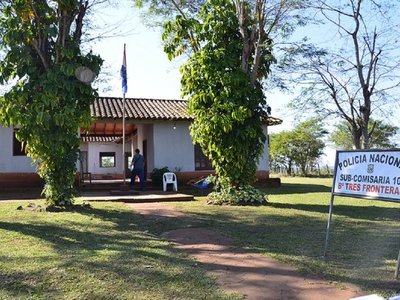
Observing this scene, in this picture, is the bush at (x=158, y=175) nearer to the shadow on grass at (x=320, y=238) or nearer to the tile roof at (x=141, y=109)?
the tile roof at (x=141, y=109)

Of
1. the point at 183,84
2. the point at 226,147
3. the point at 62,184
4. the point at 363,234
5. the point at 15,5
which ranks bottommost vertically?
the point at 363,234

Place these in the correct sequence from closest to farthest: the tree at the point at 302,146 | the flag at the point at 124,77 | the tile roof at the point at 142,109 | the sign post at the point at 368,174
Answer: the sign post at the point at 368,174, the flag at the point at 124,77, the tile roof at the point at 142,109, the tree at the point at 302,146

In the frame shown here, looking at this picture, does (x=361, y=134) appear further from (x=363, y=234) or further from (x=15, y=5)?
(x=15, y=5)

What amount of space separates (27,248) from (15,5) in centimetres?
590

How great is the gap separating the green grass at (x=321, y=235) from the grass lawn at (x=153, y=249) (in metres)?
0.01

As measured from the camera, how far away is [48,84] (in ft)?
31.3

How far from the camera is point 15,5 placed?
9500 mm

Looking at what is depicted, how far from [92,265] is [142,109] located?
1422 cm

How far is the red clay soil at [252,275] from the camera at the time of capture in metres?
4.48

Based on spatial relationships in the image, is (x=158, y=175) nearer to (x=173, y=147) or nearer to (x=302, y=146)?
(x=173, y=147)

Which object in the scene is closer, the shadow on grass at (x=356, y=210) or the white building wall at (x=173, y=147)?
the shadow on grass at (x=356, y=210)

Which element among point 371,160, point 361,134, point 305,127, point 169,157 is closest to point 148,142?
point 169,157

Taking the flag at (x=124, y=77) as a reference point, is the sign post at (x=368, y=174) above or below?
below

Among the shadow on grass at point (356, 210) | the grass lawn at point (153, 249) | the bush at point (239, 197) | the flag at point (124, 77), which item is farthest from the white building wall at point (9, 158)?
the shadow on grass at point (356, 210)
